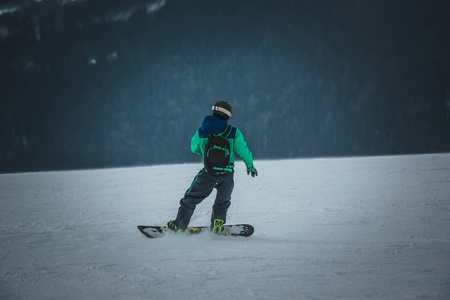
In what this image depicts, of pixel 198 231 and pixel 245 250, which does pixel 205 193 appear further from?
pixel 245 250

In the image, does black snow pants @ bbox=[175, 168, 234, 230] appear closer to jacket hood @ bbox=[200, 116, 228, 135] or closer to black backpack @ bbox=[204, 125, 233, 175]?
black backpack @ bbox=[204, 125, 233, 175]

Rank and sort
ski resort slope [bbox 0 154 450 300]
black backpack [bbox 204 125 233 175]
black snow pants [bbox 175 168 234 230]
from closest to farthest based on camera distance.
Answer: ski resort slope [bbox 0 154 450 300], black backpack [bbox 204 125 233 175], black snow pants [bbox 175 168 234 230]

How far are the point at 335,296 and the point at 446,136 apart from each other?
44.1 feet

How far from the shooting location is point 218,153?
3.19 meters

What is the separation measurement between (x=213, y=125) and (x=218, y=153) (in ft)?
0.99

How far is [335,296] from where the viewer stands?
182 centimetres

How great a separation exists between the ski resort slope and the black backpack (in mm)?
724

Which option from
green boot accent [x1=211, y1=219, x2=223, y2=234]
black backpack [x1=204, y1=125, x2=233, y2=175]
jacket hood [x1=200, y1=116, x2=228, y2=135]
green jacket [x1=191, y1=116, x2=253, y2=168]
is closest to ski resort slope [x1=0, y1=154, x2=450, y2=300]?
green boot accent [x1=211, y1=219, x2=223, y2=234]

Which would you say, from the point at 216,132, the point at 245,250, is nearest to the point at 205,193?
the point at 216,132

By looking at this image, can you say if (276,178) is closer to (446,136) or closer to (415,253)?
(415,253)

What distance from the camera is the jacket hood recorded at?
127 inches

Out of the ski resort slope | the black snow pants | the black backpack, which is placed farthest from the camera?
the black snow pants

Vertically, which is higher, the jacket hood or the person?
the jacket hood

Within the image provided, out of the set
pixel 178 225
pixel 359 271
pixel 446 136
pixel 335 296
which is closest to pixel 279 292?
pixel 335 296
